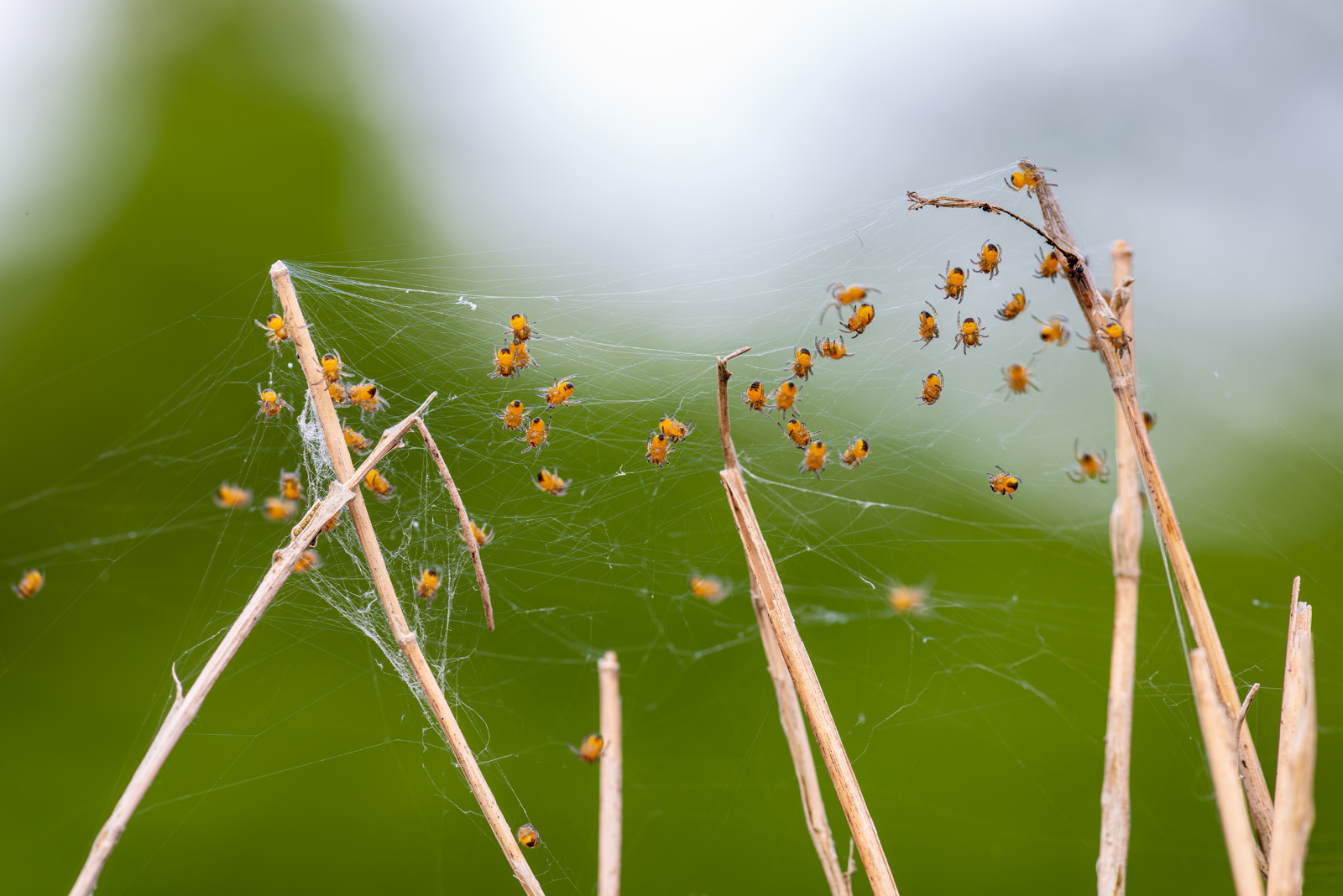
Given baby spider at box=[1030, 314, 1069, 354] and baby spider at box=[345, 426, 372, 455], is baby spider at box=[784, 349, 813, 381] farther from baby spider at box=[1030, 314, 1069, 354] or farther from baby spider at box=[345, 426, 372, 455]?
baby spider at box=[345, 426, 372, 455]

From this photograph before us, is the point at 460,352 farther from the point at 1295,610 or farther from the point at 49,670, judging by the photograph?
the point at 49,670

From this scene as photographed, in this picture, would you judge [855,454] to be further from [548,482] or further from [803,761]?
[803,761]

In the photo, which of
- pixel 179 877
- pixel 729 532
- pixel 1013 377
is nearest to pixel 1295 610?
pixel 1013 377

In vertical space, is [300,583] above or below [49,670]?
above

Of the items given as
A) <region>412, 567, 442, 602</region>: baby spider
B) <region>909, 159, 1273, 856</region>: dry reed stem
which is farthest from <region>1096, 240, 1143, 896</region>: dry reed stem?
<region>412, 567, 442, 602</region>: baby spider

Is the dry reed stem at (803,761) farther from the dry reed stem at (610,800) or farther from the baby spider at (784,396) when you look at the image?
the baby spider at (784,396)

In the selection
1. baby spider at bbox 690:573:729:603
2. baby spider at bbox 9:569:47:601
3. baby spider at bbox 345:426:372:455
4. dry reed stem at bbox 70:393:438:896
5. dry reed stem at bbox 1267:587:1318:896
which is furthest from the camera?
baby spider at bbox 9:569:47:601
